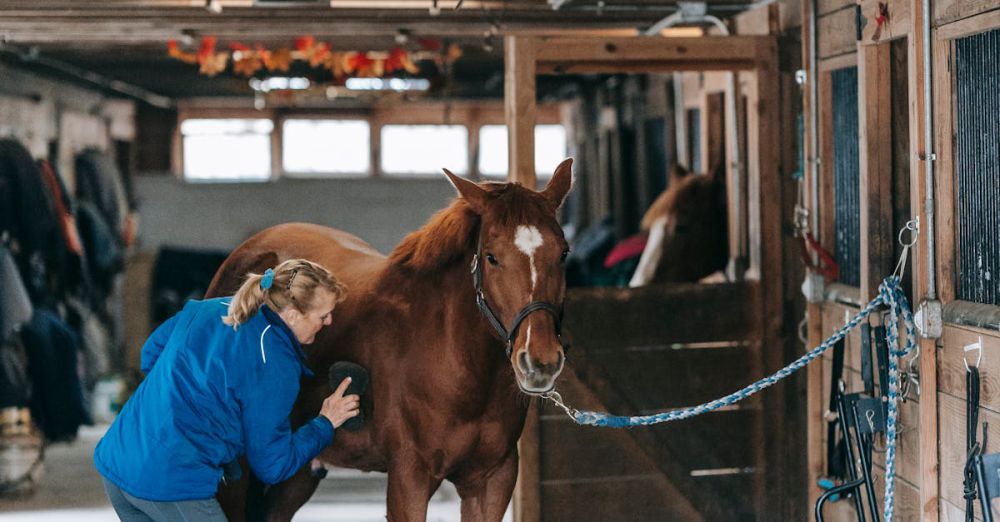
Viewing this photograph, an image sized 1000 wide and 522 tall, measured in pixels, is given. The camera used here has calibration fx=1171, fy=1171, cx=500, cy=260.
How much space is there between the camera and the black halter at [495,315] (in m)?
2.85

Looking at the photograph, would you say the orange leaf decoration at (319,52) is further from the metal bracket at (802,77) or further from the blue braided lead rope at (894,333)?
the blue braided lead rope at (894,333)

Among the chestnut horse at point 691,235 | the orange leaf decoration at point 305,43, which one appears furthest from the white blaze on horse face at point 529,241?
the orange leaf decoration at point 305,43

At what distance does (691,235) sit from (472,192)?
2.17 m

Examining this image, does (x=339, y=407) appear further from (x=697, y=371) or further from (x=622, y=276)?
(x=622, y=276)

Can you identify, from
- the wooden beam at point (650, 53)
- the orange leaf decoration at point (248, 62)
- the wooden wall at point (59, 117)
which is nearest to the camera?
the wooden beam at point (650, 53)

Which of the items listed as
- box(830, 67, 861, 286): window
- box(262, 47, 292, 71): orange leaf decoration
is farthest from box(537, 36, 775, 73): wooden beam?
box(262, 47, 292, 71): orange leaf decoration

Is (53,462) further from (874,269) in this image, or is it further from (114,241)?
(874,269)

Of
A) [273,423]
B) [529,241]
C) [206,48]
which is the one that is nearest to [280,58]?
[206,48]

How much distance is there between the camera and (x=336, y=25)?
16.3 feet

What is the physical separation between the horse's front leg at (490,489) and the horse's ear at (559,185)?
0.77 meters

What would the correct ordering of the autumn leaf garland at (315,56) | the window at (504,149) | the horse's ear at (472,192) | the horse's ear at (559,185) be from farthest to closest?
1. the window at (504,149)
2. the autumn leaf garland at (315,56)
3. the horse's ear at (559,185)
4. the horse's ear at (472,192)

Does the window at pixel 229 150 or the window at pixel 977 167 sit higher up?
the window at pixel 229 150

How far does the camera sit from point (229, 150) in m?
9.98

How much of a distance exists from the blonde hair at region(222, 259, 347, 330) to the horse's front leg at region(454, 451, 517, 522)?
32.4 inches
